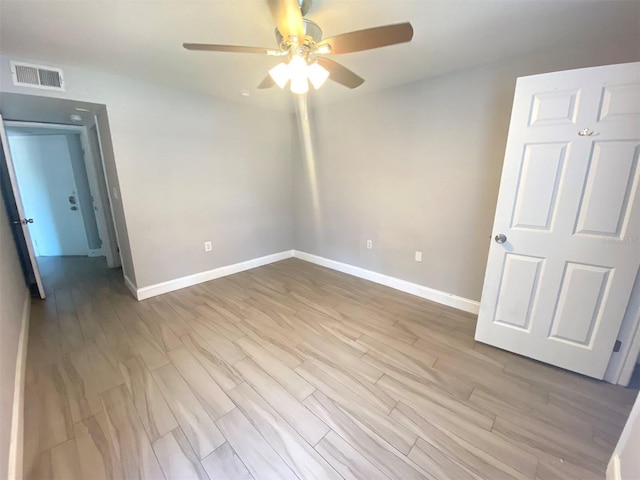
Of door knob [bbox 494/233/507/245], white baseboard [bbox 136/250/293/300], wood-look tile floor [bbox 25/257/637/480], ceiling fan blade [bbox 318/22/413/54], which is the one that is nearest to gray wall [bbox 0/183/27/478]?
wood-look tile floor [bbox 25/257/637/480]

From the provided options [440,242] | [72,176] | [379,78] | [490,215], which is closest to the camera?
[490,215]

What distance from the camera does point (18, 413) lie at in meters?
1.45

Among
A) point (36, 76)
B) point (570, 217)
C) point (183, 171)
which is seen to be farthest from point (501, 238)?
point (36, 76)

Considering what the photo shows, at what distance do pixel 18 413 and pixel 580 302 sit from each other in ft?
11.6

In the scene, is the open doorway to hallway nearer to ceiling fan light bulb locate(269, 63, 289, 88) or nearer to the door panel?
the door panel

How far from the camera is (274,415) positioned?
5.11ft

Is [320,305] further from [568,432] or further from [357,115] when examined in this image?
[357,115]

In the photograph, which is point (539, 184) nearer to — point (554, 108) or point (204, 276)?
point (554, 108)

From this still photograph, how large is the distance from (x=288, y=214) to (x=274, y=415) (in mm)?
3096

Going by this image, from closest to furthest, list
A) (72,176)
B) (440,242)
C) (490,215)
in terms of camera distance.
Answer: (490,215)
(440,242)
(72,176)

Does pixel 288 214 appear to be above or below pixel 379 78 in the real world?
below

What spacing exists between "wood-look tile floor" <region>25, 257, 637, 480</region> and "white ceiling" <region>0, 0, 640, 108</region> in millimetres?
2277

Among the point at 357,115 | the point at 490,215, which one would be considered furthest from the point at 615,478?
the point at 357,115

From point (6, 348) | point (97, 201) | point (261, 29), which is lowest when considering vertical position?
point (6, 348)
